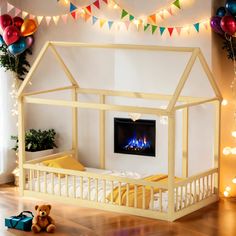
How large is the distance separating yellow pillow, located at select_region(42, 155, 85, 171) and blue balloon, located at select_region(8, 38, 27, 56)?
122cm

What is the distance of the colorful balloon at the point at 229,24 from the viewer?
621cm

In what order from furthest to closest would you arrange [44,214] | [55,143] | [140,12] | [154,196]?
[55,143], [140,12], [154,196], [44,214]

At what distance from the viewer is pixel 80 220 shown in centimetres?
616

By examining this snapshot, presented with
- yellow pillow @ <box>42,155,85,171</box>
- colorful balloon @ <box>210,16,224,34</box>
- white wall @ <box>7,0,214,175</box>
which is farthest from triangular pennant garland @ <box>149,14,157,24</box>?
yellow pillow @ <box>42,155,85,171</box>

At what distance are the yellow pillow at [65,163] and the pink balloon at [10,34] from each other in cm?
134

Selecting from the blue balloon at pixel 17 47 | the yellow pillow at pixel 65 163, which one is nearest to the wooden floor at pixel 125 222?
the yellow pillow at pixel 65 163

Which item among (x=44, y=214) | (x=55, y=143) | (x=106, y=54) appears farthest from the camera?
(x=55, y=143)

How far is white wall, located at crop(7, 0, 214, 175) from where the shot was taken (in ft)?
22.6

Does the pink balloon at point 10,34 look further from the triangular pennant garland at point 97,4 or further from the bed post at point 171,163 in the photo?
the bed post at point 171,163

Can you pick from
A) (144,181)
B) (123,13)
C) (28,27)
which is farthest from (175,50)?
(28,27)

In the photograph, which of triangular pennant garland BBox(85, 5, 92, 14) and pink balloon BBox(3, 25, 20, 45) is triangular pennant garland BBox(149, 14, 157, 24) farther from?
pink balloon BBox(3, 25, 20, 45)

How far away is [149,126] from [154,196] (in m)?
0.98

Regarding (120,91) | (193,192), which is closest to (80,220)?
(193,192)

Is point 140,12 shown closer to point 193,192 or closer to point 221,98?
point 221,98
